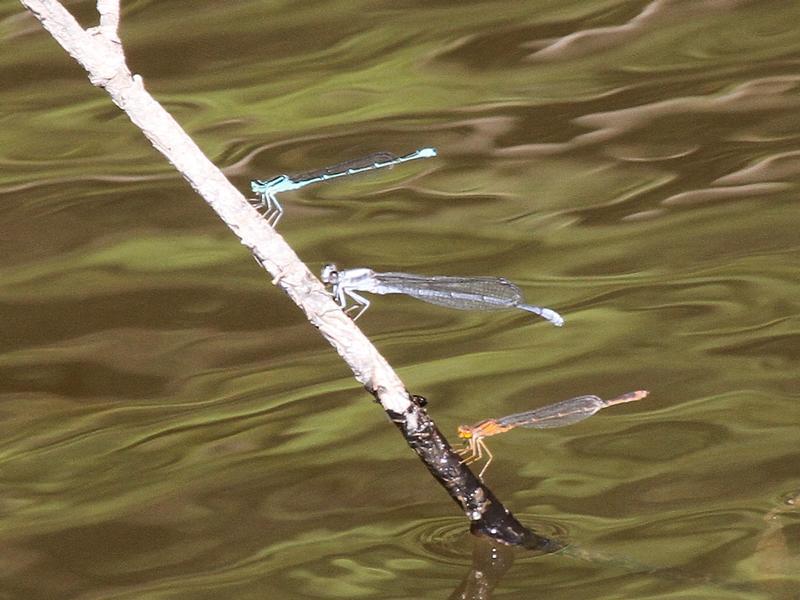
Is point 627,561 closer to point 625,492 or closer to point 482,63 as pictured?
point 625,492

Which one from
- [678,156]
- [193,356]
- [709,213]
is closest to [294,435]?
[193,356]

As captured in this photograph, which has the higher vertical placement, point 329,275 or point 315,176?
point 315,176

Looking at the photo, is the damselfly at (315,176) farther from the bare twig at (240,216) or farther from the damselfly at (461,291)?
the bare twig at (240,216)

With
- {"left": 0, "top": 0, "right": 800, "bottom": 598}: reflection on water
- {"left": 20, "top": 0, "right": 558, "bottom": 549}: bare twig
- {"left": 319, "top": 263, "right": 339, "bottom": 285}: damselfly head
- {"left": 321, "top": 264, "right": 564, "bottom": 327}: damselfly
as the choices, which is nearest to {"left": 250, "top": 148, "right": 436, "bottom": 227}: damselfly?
{"left": 319, "top": 263, "right": 339, "bottom": 285}: damselfly head

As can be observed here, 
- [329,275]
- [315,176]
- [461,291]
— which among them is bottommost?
[461,291]

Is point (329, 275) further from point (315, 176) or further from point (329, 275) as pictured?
point (315, 176)

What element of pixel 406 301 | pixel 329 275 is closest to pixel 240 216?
pixel 329 275

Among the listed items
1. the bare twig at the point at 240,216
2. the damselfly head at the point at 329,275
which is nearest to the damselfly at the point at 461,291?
the damselfly head at the point at 329,275
